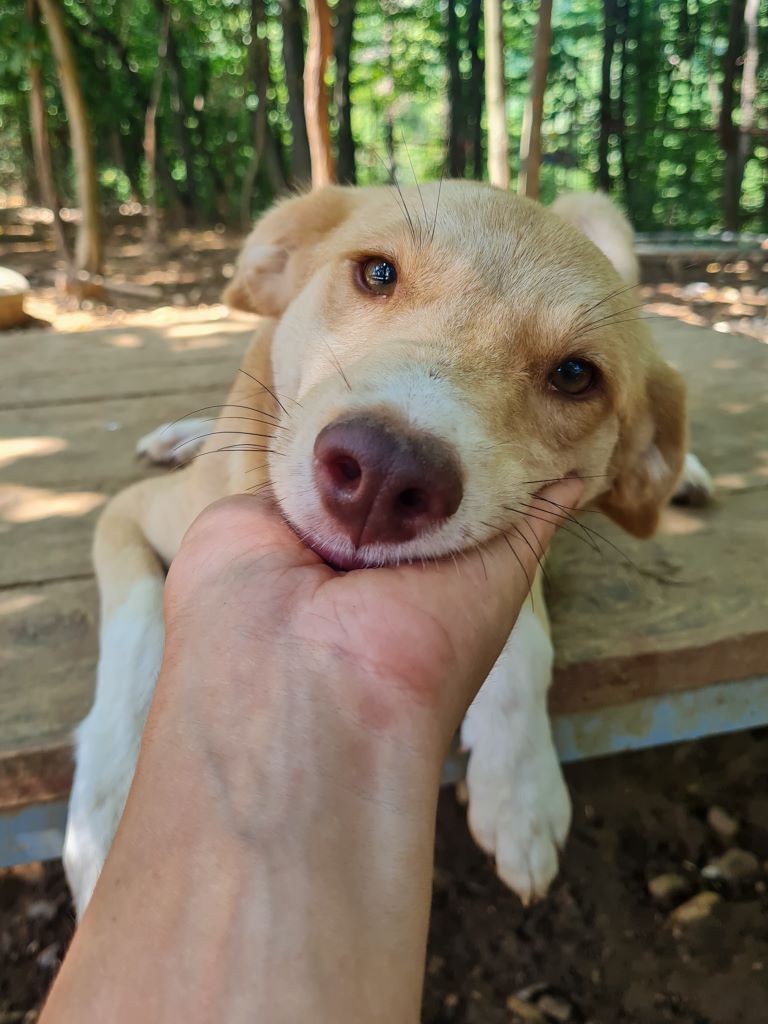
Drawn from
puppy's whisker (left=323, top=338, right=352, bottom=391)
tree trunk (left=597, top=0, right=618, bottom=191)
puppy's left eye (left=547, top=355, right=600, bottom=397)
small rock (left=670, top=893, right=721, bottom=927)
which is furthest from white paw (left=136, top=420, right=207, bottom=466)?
tree trunk (left=597, top=0, right=618, bottom=191)

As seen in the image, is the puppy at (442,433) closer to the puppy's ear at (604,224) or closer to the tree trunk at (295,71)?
the puppy's ear at (604,224)

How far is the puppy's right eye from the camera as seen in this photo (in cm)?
192

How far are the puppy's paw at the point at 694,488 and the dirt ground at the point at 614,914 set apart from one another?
1.03 m

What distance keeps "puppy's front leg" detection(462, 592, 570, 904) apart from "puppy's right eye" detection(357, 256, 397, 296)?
969 millimetres

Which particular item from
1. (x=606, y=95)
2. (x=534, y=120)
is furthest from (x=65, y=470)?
(x=606, y=95)

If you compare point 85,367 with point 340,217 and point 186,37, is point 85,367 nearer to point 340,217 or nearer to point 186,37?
point 340,217

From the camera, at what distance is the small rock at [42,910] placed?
7.89 feet

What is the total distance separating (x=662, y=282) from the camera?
10.3 metres

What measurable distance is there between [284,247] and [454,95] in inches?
475

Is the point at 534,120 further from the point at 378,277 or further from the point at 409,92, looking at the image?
the point at 409,92

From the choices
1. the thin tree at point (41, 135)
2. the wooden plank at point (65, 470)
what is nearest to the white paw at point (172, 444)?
the wooden plank at point (65, 470)

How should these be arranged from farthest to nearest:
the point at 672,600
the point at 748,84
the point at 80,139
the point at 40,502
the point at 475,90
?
the point at 475,90, the point at 748,84, the point at 80,139, the point at 40,502, the point at 672,600

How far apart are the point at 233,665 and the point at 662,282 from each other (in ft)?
34.5

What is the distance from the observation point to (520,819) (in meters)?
1.81
